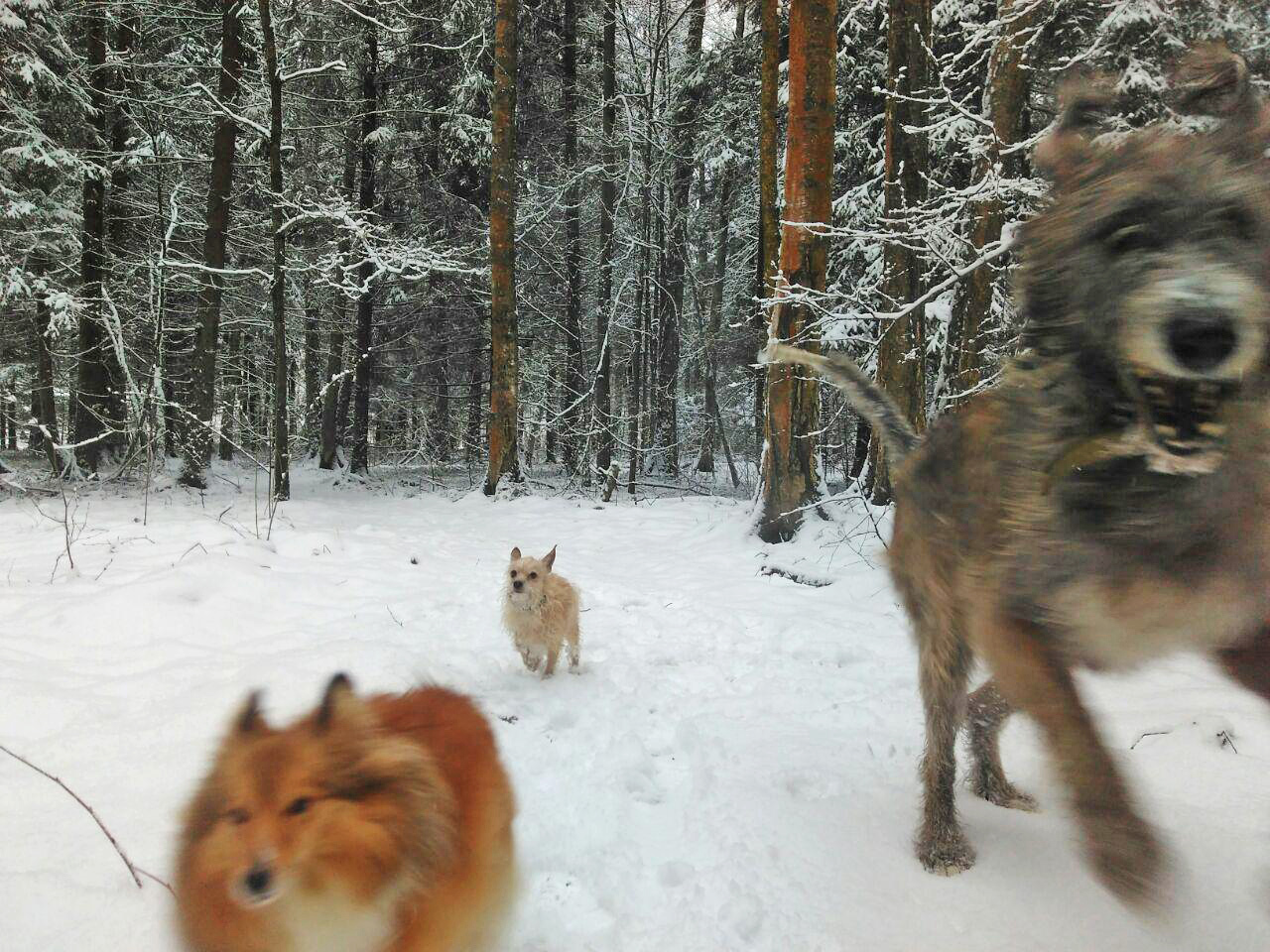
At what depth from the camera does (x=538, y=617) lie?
4.95 meters

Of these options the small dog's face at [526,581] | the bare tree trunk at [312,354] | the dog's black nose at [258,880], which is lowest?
the small dog's face at [526,581]

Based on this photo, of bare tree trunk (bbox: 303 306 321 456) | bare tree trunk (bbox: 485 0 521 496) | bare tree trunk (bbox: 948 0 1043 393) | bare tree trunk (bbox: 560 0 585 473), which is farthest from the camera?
bare tree trunk (bbox: 303 306 321 456)

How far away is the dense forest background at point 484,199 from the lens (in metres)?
8.52

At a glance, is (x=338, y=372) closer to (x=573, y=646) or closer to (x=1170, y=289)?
(x=573, y=646)

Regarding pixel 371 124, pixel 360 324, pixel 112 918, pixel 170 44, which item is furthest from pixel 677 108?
pixel 112 918

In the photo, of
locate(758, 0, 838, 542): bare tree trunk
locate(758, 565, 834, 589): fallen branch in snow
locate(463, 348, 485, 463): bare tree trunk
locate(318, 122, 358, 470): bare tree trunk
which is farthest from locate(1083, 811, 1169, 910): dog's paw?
locate(463, 348, 485, 463): bare tree trunk

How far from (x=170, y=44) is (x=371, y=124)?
434 cm

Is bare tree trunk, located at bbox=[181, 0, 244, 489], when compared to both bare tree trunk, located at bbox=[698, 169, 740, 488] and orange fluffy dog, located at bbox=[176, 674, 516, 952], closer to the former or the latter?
bare tree trunk, located at bbox=[698, 169, 740, 488]

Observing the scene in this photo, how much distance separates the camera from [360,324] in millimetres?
17453

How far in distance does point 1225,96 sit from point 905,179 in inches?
336

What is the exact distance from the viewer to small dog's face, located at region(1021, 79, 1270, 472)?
1220 mm

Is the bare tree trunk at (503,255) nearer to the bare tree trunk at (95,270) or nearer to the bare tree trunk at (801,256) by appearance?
the bare tree trunk at (801,256)

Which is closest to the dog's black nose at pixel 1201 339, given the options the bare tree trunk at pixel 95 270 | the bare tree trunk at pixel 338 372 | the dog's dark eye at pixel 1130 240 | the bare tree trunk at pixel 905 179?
the dog's dark eye at pixel 1130 240

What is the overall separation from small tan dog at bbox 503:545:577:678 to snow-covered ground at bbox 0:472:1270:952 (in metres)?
0.24
